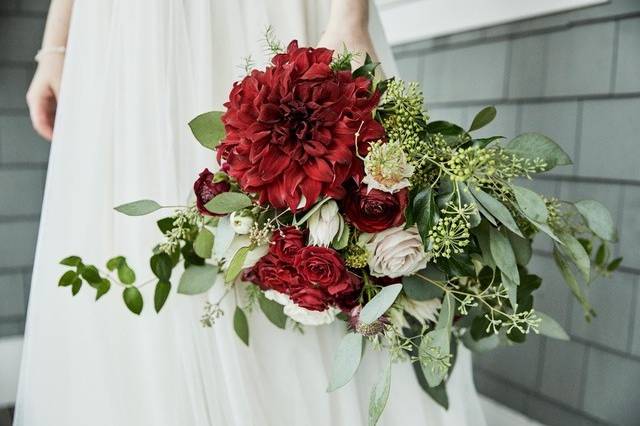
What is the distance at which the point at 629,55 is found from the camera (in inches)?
47.0

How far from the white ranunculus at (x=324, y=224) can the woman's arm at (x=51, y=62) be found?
0.72 meters

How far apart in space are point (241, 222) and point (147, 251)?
192 millimetres

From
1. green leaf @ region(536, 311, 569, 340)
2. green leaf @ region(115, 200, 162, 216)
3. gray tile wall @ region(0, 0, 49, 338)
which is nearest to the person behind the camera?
green leaf @ region(115, 200, 162, 216)

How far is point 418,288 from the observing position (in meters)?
0.91

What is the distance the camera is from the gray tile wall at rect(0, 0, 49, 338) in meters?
1.42

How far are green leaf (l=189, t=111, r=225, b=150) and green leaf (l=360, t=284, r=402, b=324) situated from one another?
0.99ft

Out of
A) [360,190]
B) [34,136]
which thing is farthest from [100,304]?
[34,136]

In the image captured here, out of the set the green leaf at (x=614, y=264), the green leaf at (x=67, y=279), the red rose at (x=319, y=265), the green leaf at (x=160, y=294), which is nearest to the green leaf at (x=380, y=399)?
the red rose at (x=319, y=265)

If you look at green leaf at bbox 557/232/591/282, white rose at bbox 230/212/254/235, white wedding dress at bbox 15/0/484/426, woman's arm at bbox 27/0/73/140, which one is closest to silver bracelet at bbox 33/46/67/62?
woman's arm at bbox 27/0/73/140

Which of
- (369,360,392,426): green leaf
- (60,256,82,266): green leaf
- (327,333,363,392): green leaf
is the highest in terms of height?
(60,256,82,266): green leaf

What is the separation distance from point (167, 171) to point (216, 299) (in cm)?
21

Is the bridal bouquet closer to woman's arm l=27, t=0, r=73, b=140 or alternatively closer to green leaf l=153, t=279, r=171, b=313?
green leaf l=153, t=279, r=171, b=313

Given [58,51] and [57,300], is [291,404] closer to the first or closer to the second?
[57,300]

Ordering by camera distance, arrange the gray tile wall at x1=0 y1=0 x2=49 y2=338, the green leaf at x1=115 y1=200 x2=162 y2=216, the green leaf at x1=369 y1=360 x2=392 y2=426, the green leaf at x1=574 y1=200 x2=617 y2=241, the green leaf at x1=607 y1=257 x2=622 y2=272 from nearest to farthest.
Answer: the green leaf at x1=369 y1=360 x2=392 y2=426 → the green leaf at x1=115 y1=200 x2=162 y2=216 → the green leaf at x1=574 y1=200 x2=617 y2=241 → the green leaf at x1=607 y1=257 x2=622 y2=272 → the gray tile wall at x1=0 y1=0 x2=49 y2=338
